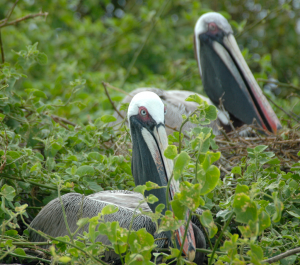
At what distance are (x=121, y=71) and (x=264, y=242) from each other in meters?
4.01

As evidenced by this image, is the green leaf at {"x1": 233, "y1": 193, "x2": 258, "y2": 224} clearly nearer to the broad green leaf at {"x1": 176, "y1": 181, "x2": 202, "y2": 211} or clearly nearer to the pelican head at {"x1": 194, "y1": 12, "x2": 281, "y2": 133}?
the broad green leaf at {"x1": 176, "y1": 181, "x2": 202, "y2": 211}

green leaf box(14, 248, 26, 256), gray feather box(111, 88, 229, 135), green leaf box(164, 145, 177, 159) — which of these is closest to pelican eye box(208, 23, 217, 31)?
gray feather box(111, 88, 229, 135)

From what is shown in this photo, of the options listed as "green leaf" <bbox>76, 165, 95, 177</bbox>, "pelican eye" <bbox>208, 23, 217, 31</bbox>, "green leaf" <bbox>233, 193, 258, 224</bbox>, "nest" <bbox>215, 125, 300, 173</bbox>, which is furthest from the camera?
"pelican eye" <bbox>208, 23, 217, 31</bbox>

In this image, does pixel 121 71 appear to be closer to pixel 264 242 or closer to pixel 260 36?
pixel 260 36

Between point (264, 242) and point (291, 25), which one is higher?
point (291, 25)

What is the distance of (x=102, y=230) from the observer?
1544 mm

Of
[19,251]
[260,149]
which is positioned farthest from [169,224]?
[260,149]

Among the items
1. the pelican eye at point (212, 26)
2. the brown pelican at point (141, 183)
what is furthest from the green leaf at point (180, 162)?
the pelican eye at point (212, 26)

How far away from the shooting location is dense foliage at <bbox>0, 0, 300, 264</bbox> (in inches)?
60.8

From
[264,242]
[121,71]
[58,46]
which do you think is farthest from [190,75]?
[264,242]

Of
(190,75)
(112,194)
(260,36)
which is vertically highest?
(260,36)

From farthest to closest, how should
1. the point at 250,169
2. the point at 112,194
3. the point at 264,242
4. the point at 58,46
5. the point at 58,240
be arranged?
the point at 58,46, the point at 112,194, the point at 250,169, the point at 264,242, the point at 58,240

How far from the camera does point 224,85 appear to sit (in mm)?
4109

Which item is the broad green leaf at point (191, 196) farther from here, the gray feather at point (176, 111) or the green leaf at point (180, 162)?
the gray feather at point (176, 111)
